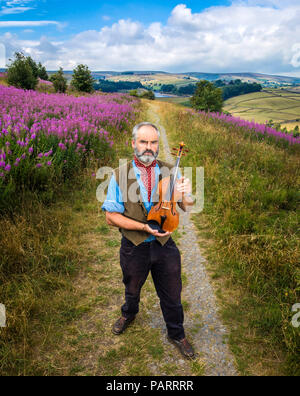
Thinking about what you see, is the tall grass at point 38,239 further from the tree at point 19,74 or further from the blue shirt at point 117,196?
the tree at point 19,74

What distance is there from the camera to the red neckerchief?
2.19 m

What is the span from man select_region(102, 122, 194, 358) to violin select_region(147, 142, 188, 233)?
0.06 meters

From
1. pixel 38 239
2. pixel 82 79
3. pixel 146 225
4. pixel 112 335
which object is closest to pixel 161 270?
pixel 146 225

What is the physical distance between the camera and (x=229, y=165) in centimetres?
689

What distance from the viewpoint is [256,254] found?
11.9 feet

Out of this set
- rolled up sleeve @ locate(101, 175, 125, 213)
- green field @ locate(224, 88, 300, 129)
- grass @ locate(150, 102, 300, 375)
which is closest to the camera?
rolled up sleeve @ locate(101, 175, 125, 213)

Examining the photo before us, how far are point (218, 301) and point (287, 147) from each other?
28.6 ft

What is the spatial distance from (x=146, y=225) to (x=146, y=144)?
2.27 ft

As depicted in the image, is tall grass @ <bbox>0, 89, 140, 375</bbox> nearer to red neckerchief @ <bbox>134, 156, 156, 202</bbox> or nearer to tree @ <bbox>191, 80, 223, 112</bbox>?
red neckerchief @ <bbox>134, 156, 156, 202</bbox>

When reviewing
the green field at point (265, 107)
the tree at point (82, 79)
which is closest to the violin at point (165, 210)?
the tree at point (82, 79)

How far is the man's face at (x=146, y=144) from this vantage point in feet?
6.55

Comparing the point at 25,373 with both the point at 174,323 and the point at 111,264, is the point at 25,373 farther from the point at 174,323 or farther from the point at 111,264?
the point at 111,264

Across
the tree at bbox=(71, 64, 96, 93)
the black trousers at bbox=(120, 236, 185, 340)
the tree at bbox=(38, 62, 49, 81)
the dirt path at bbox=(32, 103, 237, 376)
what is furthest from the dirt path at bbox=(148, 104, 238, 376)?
the tree at bbox=(38, 62, 49, 81)
